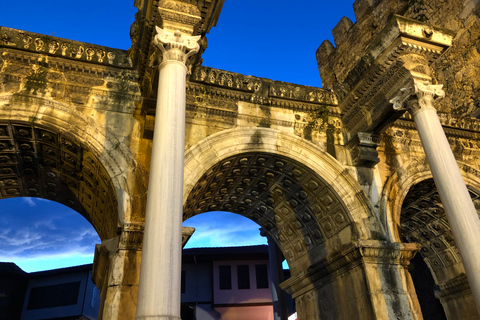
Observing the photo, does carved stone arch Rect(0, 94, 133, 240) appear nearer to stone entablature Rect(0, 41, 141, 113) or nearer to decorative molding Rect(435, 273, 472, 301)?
stone entablature Rect(0, 41, 141, 113)

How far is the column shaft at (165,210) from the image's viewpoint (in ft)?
15.8

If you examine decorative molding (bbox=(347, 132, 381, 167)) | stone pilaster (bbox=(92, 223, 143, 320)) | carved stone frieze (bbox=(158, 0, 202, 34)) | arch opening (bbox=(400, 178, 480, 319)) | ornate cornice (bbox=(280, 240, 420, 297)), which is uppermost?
carved stone frieze (bbox=(158, 0, 202, 34))

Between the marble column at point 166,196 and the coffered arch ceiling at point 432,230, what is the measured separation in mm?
7636

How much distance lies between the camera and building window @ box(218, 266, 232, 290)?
2347 cm

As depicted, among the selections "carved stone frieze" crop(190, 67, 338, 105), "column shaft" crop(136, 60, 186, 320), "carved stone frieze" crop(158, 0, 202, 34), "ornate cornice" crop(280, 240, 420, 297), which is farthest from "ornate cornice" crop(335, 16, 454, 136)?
"column shaft" crop(136, 60, 186, 320)

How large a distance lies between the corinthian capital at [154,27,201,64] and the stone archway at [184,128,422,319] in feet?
7.36

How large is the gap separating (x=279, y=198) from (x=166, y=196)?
536cm

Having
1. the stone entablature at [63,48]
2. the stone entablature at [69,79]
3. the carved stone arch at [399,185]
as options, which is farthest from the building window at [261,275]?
the stone entablature at [63,48]

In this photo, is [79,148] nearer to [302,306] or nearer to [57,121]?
[57,121]

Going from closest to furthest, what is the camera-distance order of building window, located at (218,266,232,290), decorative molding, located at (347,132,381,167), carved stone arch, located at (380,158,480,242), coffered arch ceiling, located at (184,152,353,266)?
1. carved stone arch, located at (380,158,480,242)
2. coffered arch ceiling, located at (184,152,353,266)
3. decorative molding, located at (347,132,381,167)
4. building window, located at (218,266,232,290)

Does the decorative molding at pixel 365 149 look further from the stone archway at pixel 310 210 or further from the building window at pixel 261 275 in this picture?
the building window at pixel 261 275

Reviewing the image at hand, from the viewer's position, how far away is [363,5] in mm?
17562

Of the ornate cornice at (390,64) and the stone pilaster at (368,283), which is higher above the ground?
the ornate cornice at (390,64)

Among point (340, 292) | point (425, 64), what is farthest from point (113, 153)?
point (425, 64)
